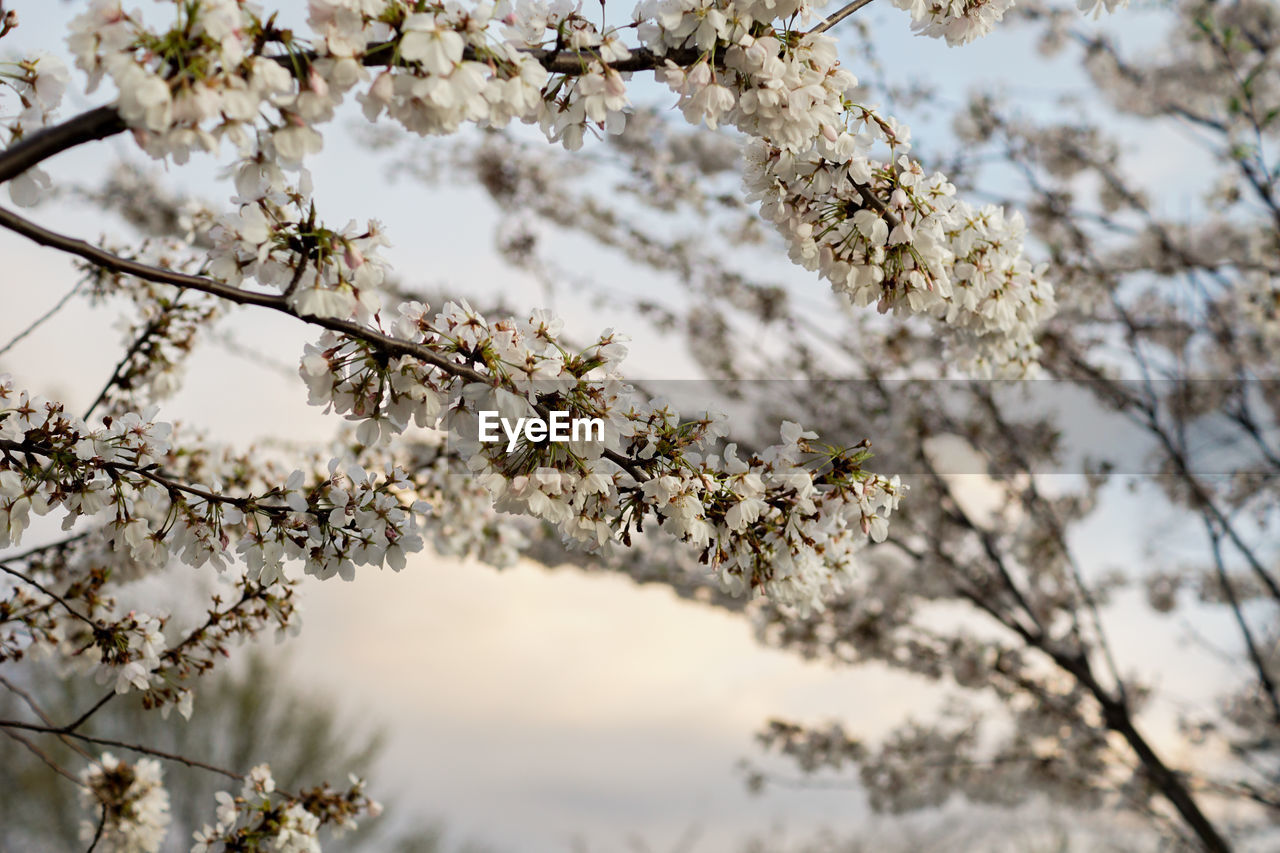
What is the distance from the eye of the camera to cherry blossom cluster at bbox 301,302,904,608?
138cm

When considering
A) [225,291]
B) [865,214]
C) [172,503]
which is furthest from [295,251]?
[865,214]

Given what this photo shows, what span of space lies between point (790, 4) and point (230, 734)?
483 inches

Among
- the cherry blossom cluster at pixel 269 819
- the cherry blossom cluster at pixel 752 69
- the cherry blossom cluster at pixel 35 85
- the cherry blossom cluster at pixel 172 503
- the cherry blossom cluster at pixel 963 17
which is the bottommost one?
the cherry blossom cluster at pixel 269 819

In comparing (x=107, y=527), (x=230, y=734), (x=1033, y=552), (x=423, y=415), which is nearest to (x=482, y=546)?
(x=107, y=527)

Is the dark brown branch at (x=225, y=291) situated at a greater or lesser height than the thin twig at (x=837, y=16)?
lesser

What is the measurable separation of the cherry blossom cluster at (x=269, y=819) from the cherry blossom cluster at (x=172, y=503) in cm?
80

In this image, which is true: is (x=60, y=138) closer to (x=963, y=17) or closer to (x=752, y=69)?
(x=752, y=69)

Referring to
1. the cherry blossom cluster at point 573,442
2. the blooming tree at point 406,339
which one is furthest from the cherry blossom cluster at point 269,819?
the cherry blossom cluster at point 573,442

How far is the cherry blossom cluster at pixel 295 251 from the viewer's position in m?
1.24

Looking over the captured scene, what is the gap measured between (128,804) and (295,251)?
2035 millimetres

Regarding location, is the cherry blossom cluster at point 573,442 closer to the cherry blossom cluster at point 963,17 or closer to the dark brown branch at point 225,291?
the dark brown branch at point 225,291

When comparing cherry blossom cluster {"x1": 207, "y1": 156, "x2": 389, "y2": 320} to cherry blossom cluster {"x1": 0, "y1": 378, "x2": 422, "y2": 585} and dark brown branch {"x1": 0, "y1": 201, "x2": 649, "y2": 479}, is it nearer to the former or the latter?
dark brown branch {"x1": 0, "y1": 201, "x2": 649, "y2": 479}

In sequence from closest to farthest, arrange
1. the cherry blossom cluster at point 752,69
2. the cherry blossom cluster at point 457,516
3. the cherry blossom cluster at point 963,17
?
the cherry blossom cluster at point 752,69
the cherry blossom cluster at point 963,17
the cherry blossom cluster at point 457,516

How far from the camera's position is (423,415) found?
4.66 ft
